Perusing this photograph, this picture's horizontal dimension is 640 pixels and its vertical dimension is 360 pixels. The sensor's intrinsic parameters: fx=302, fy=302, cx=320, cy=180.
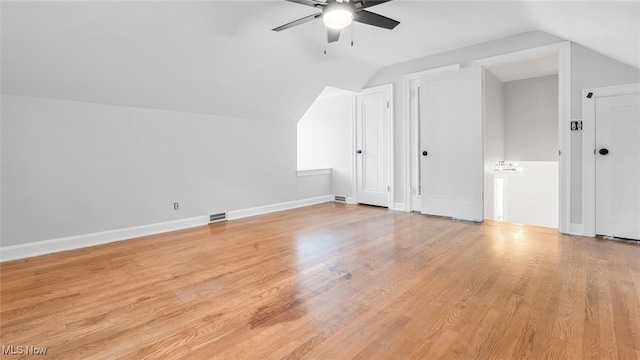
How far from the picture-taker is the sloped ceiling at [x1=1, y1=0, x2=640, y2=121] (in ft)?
8.73

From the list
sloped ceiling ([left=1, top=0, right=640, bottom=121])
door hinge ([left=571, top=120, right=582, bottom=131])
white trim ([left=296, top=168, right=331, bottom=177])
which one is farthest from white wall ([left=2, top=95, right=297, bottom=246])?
door hinge ([left=571, top=120, right=582, bottom=131])

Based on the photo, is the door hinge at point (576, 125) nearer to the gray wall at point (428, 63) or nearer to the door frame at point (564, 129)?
the door frame at point (564, 129)

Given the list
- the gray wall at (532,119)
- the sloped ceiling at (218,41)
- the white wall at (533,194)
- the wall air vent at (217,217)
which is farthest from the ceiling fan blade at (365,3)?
the white wall at (533,194)

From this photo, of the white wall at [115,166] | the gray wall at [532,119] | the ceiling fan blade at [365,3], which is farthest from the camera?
the gray wall at [532,119]

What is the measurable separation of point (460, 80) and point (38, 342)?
202 inches

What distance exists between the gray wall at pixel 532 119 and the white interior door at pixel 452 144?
2272 millimetres

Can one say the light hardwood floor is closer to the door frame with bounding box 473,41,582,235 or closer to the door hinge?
the door frame with bounding box 473,41,582,235

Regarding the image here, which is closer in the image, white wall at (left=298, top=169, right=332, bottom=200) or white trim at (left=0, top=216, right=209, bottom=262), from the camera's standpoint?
white trim at (left=0, top=216, right=209, bottom=262)

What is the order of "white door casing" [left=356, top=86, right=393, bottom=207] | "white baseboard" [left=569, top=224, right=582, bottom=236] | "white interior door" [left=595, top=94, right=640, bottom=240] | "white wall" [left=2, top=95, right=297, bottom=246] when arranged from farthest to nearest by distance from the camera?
"white door casing" [left=356, top=86, right=393, bottom=207] < "white baseboard" [left=569, top=224, right=582, bottom=236] < "white interior door" [left=595, top=94, right=640, bottom=240] < "white wall" [left=2, top=95, right=297, bottom=246]

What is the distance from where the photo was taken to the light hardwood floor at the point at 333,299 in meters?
1.60

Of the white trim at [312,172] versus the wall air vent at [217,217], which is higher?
the white trim at [312,172]

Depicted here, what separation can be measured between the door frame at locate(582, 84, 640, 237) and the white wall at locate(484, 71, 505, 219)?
4.19 ft

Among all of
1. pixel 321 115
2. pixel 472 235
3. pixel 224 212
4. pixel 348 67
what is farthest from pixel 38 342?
pixel 321 115

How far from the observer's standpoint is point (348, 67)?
509cm
